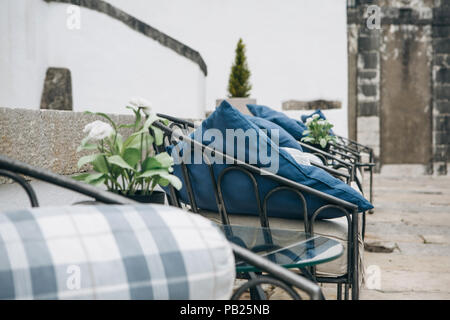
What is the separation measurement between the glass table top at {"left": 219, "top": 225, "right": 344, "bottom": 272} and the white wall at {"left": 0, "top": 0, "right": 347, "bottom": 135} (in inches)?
145

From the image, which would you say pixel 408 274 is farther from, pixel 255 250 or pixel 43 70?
pixel 43 70

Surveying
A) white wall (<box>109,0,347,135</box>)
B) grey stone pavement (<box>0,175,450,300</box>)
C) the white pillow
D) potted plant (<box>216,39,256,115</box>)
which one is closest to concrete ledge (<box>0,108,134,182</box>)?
grey stone pavement (<box>0,175,450,300</box>)

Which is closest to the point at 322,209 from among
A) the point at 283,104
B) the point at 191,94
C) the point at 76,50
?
the point at 76,50

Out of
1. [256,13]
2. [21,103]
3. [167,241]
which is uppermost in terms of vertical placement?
[256,13]

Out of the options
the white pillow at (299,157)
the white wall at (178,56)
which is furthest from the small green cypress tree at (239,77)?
the white pillow at (299,157)

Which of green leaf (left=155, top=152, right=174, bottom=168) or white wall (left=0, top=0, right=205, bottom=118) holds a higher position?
white wall (left=0, top=0, right=205, bottom=118)

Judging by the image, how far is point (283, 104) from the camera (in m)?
7.68

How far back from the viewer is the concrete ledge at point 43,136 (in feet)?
5.24

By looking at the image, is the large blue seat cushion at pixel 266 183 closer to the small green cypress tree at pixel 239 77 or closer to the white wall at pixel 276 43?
the small green cypress tree at pixel 239 77

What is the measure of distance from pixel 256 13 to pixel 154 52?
2.92m

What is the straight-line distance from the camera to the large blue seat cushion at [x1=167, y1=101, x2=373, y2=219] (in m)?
1.52

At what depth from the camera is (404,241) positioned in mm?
3439

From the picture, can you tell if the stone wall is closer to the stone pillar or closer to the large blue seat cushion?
the stone pillar

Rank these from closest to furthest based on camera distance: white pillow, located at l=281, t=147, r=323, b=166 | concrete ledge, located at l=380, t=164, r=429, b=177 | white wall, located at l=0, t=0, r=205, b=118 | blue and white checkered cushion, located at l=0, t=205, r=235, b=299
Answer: blue and white checkered cushion, located at l=0, t=205, r=235, b=299 < white pillow, located at l=281, t=147, r=323, b=166 < white wall, located at l=0, t=0, r=205, b=118 < concrete ledge, located at l=380, t=164, r=429, b=177
